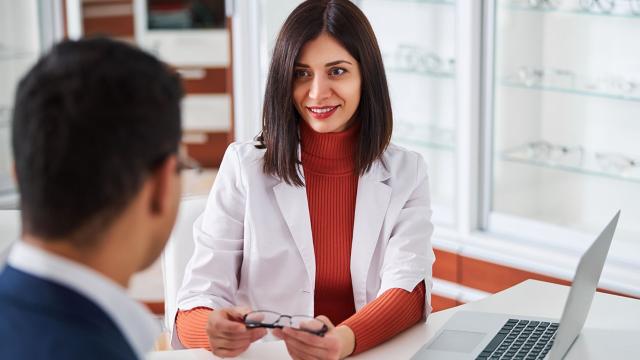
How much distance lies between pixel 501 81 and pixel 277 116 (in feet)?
4.24

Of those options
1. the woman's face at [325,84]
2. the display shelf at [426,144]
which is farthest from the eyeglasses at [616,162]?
the woman's face at [325,84]

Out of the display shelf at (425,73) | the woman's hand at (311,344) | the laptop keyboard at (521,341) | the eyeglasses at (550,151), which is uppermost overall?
the display shelf at (425,73)

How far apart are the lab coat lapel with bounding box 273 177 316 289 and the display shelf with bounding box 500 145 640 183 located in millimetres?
1293

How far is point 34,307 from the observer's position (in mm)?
914

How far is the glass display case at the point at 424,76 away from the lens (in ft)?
10.9

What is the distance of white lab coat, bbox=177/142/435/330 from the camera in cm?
193

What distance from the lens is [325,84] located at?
1952 millimetres

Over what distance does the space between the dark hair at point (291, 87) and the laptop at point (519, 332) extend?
1.42 ft

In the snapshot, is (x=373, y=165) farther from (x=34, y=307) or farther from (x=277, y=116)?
(x=34, y=307)

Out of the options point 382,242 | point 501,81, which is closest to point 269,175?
point 382,242

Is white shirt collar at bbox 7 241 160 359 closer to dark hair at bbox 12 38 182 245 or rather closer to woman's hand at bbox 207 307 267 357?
dark hair at bbox 12 38 182 245

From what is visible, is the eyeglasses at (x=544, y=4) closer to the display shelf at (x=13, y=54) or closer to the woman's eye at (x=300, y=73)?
the woman's eye at (x=300, y=73)

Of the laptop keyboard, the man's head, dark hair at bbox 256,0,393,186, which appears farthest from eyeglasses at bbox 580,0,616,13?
the man's head

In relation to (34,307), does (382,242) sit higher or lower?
lower
